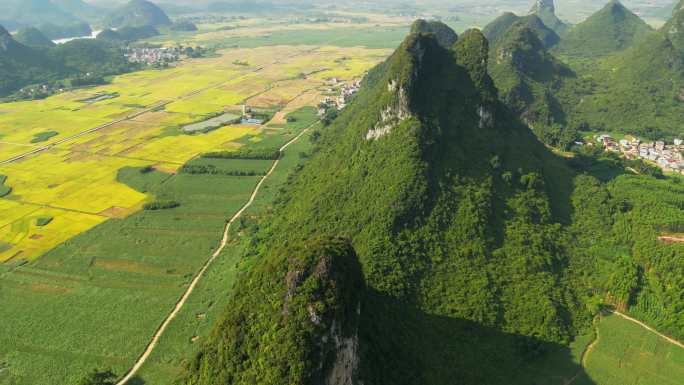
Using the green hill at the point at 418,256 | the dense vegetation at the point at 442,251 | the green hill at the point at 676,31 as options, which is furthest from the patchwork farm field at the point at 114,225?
the green hill at the point at 676,31

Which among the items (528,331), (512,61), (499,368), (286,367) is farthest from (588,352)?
(512,61)

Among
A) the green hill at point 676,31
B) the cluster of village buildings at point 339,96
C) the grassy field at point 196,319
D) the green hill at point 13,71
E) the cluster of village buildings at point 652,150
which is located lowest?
the grassy field at point 196,319

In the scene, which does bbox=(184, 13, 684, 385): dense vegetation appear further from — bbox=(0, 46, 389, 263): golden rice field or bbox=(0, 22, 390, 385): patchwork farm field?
bbox=(0, 46, 389, 263): golden rice field

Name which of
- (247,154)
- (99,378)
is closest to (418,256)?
(99,378)

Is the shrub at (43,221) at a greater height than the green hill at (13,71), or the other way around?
the green hill at (13,71)

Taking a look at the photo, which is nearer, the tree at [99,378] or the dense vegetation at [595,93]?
the tree at [99,378]

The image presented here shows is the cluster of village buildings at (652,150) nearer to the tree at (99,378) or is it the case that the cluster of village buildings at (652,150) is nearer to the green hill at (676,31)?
the green hill at (676,31)

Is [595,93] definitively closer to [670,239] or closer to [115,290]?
[670,239]
